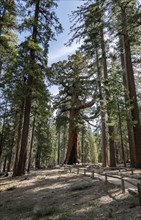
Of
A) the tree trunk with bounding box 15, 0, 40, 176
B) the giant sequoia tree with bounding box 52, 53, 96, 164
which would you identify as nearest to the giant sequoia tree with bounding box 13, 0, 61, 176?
the tree trunk with bounding box 15, 0, 40, 176

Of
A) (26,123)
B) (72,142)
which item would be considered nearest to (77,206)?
(26,123)

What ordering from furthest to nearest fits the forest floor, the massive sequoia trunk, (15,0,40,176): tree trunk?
the massive sequoia trunk
(15,0,40,176): tree trunk
the forest floor

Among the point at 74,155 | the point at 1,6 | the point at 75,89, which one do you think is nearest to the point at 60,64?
the point at 75,89

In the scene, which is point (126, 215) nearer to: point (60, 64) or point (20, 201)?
point (20, 201)

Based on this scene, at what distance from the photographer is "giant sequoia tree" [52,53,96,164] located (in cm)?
2786

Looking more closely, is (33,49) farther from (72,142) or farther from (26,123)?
(72,142)

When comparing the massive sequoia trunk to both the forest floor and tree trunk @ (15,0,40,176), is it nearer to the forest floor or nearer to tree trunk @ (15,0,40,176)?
tree trunk @ (15,0,40,176)

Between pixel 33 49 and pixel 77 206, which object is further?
pixel 33 49

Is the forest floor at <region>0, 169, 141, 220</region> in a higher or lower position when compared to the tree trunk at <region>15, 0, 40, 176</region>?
lower

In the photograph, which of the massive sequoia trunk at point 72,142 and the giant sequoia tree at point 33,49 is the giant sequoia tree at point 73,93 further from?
the giant sequoia tree at point 33,49

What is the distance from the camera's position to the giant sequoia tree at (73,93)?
27.9 meters

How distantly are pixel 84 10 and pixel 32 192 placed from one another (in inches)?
400

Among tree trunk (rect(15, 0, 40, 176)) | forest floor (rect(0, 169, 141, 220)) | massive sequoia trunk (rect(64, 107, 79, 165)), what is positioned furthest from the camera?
massive sequoia trunk (rect(64, 107, 79, 165))

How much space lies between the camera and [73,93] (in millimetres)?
28406
